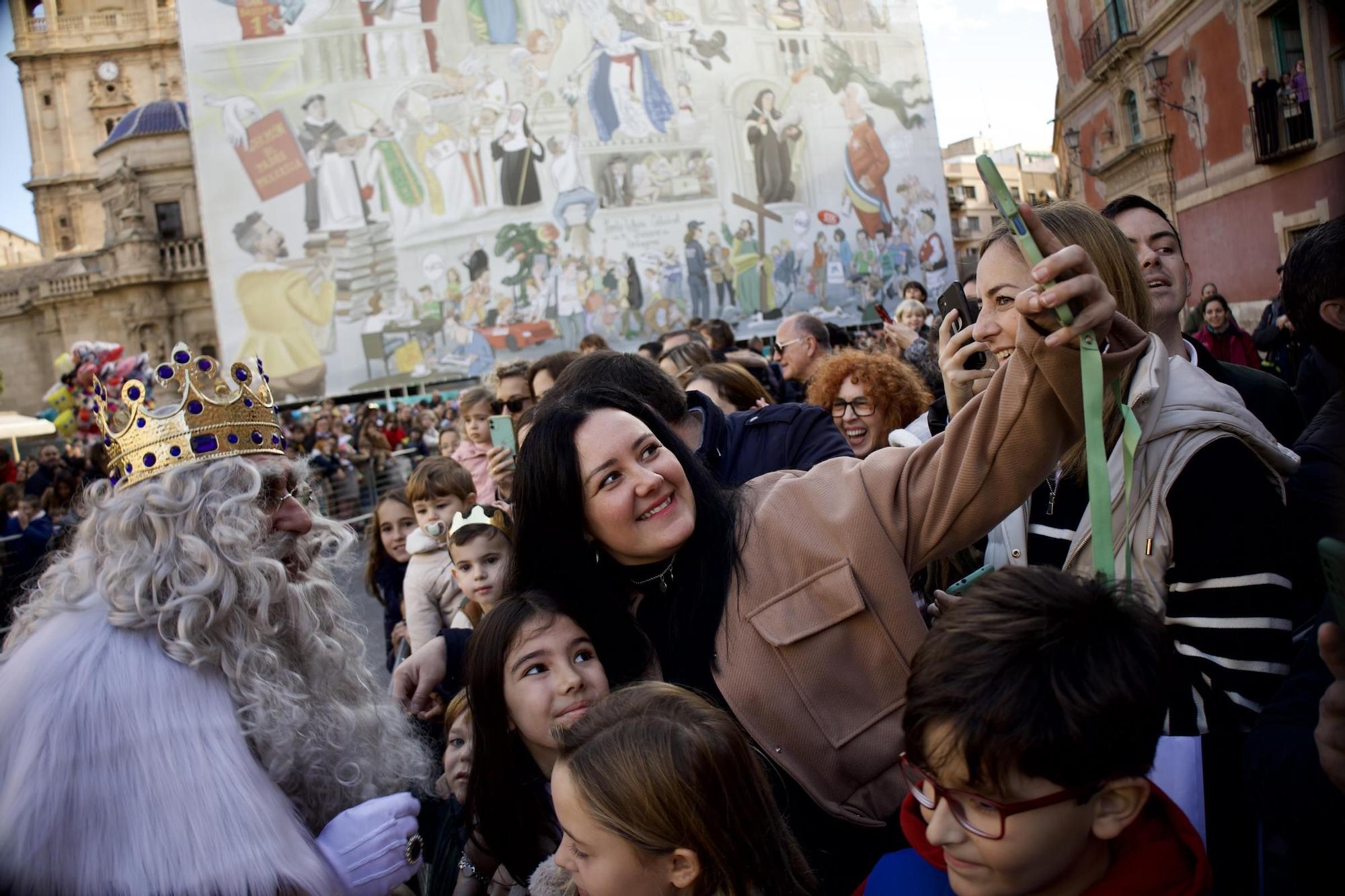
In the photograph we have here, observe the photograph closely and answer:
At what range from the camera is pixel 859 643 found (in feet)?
5.65

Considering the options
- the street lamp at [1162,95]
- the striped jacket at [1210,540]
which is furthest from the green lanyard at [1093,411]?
the street lamp at [1162,95]

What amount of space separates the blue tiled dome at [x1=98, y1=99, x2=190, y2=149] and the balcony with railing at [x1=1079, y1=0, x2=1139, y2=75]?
38181mm

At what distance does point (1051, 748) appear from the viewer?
1.19 metres

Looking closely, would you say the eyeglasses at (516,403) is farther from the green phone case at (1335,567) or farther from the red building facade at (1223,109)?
the green phone case at (1335,567)

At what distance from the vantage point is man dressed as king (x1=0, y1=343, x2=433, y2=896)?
1.59m

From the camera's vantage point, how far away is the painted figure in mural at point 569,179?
21.6 m

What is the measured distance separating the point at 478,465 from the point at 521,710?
3464mm

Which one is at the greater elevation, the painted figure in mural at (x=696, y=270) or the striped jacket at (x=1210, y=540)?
the painted figure in mural at (x=696, y=270)

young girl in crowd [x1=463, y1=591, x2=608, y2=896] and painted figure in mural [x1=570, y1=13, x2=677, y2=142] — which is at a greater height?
painted figure in mural [x1=570, y1=13, x2=677, y2=142]

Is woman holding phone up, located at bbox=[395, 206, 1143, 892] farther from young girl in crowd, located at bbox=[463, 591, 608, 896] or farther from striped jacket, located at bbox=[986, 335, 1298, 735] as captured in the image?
striped jacket, located at bbox=[986, 335, 1298, 735]

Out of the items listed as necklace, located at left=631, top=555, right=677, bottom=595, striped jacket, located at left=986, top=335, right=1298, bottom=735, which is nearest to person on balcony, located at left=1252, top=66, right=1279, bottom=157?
striped jacket, located at left=986, top=335, right=1298, bottom=735

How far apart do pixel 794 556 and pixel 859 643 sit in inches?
7.5

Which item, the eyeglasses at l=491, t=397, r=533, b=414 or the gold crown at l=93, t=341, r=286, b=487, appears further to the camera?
the eyeglasses at l=491, t=397, r=533, b=414

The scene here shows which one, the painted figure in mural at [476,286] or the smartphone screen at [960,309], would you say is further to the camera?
Answer: the painted figure in mural at [476,286]
